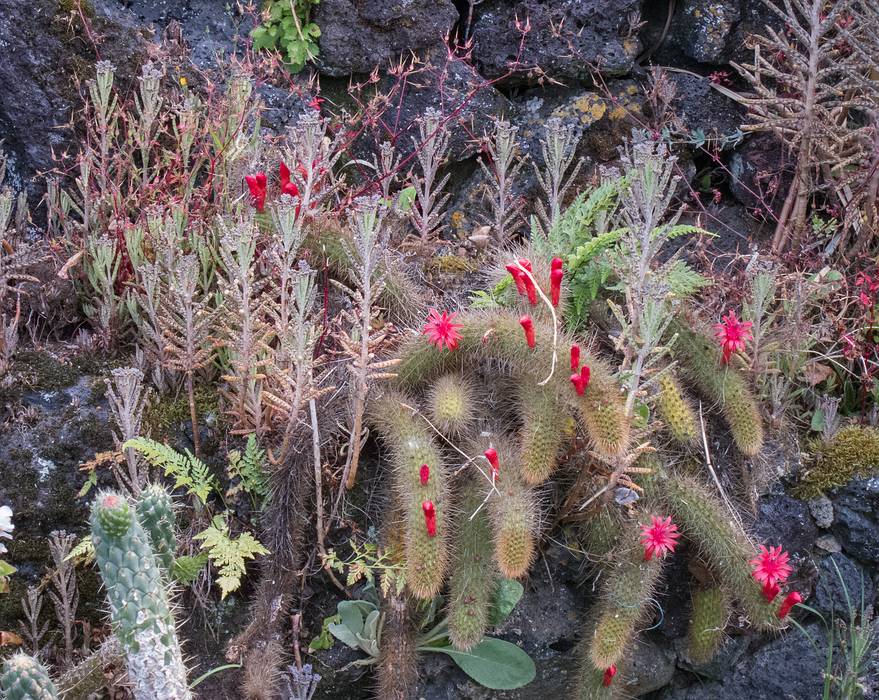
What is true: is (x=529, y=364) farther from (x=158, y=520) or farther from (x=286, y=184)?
(x=158, y=520)

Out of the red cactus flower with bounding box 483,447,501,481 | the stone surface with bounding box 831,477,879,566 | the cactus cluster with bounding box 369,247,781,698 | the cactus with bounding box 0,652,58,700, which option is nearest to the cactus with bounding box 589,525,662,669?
the cactus cluster with bounding box 369,247,781,698

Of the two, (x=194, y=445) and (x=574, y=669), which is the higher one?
(x=194, y=445)

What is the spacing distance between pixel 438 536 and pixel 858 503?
81.8 inches

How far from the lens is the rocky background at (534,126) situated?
3504mm

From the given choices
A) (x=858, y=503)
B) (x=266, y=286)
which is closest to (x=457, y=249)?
(x=266, y=286)

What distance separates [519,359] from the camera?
3.39 meters

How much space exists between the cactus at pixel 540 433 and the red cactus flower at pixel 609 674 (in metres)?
0.74

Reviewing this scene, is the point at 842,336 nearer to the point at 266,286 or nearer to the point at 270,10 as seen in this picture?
the point at 266,286

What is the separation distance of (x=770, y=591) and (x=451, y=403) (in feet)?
4.46

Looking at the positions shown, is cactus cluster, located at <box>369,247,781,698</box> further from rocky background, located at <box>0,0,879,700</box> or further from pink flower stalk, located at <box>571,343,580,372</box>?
rocky background, located at <box>0,0,879,700</box>

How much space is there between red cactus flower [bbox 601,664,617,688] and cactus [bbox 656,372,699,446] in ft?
3.12

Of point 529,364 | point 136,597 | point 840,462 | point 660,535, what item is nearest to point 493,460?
point 529,364

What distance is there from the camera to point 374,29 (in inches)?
194

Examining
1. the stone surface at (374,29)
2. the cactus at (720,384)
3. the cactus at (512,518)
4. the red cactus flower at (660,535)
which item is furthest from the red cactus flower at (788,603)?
the stone surface at (374,29)
